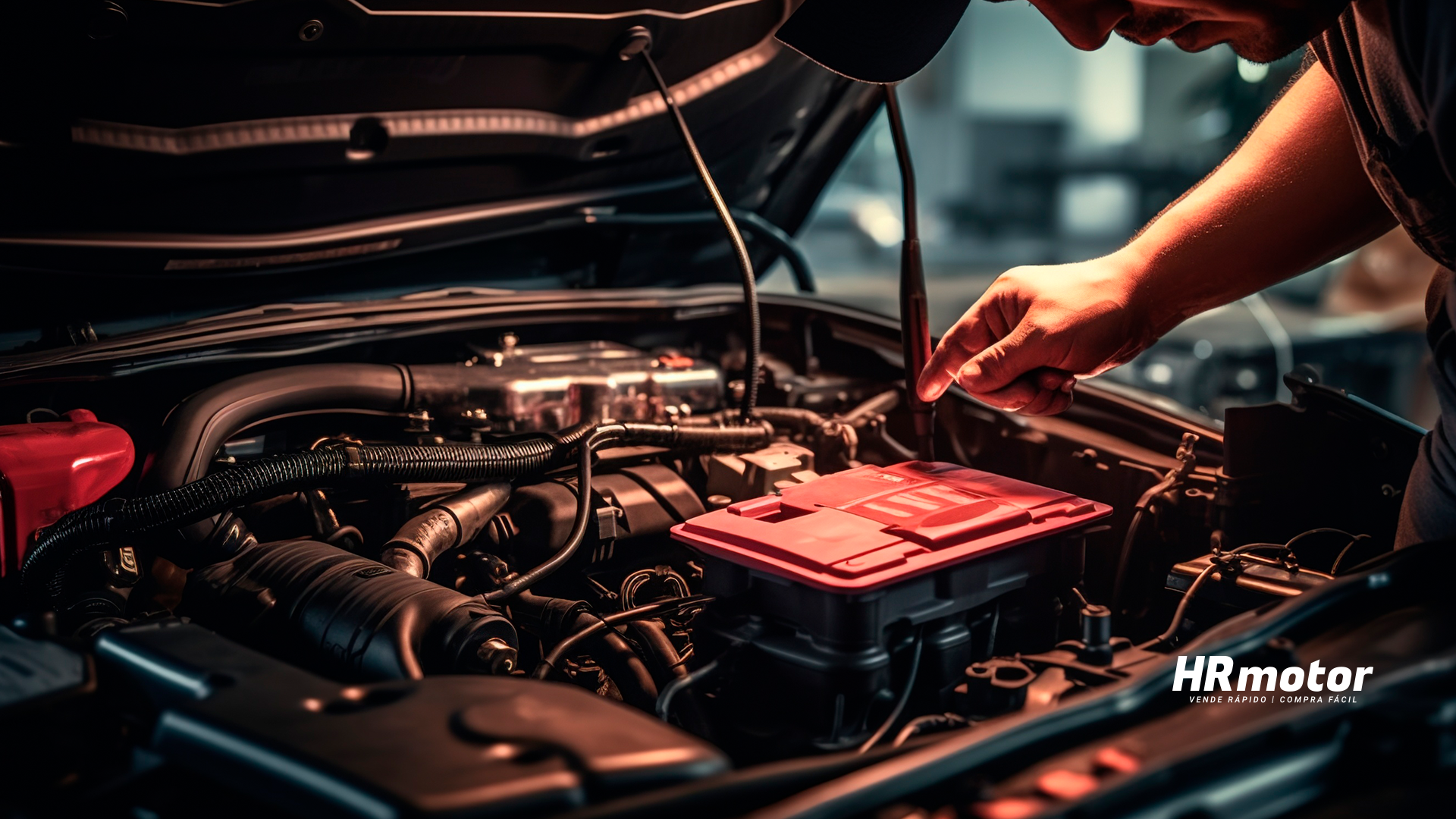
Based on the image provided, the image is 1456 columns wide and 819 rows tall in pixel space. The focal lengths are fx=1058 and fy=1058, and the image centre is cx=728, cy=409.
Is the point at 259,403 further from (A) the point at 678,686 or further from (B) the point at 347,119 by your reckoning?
(A) the point at 678,686

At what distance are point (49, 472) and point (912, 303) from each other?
0.98 meters

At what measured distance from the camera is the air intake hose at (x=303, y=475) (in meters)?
0.98

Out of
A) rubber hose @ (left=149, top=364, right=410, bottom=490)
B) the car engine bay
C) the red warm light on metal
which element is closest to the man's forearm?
the car engine bay

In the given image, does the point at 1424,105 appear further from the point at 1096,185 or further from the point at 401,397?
the point at 1096,185

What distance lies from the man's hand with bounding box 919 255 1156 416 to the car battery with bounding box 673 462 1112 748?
20 centimetres

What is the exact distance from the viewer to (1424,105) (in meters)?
0.94

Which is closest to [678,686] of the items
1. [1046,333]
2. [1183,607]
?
[1183,607]

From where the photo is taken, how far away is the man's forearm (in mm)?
1171

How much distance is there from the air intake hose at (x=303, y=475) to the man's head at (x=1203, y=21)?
0.63m

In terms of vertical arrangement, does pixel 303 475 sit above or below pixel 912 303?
below

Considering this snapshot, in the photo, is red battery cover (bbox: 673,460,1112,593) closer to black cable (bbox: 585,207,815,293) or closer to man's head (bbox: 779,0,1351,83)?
man's head (bbox: 779,0,1351,83)

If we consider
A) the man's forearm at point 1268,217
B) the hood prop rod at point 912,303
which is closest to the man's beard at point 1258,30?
the man's forearm at point 1268,217

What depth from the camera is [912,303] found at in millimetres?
1374

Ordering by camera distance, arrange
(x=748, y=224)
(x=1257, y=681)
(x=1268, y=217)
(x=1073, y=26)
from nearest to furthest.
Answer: (x=1257, y=681)
(x=1073, y=26)
(x=1268, y=217)
(x=748, y=224)
